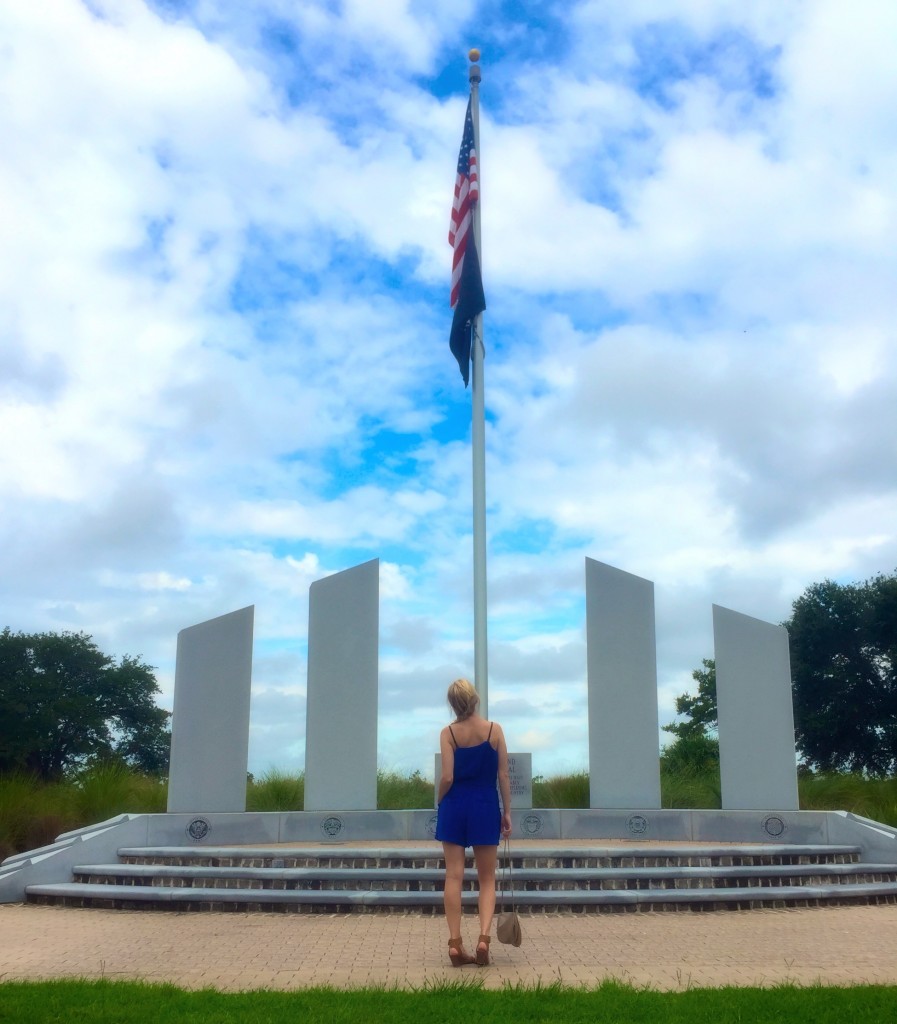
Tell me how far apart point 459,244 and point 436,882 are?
8.37m

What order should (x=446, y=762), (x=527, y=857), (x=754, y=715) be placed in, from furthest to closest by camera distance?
(x=754, y=715), (x=527, y=857), (x=446, y=762)

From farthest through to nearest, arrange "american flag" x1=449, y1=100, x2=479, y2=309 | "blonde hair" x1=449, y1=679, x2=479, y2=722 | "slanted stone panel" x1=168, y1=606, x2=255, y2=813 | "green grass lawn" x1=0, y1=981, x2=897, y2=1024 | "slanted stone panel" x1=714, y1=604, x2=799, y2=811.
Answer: "american flag" x1=449, y1=100, x2=479, y2=309 → "slanted stone panel" x1=714, y1=604, x2=799, y2=811 → "slanted stone panel" x1=168, y1=606, x2=255, y2=813 → "blonde hair" x1=449, y1=679, x2=479, y2=722 → "green grass lawn" x1=0, y1=981, x2=897, y2=1024

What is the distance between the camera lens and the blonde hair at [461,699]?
6094 millimetres

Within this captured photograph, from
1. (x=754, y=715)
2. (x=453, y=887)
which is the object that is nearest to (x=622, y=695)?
(x=754, y=715)

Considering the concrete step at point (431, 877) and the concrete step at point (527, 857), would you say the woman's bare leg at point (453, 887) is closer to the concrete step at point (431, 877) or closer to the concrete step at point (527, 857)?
the concrete step at point (431, 877)

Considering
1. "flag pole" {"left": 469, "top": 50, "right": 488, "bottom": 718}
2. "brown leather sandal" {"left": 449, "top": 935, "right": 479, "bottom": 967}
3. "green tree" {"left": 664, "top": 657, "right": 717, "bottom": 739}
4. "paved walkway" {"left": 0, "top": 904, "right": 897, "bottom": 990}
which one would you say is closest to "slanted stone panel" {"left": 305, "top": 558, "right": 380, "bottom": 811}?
"flag pole" {"left": 469, "top": 50, "right": 488, "bottom": 718}

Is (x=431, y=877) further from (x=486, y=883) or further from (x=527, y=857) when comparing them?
(x=486, y=883)

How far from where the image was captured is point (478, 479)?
12789 millimetres

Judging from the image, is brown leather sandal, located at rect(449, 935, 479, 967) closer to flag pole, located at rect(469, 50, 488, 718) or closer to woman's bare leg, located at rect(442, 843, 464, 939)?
woman's bare leg, located at rect(442, 843, 464, 939)

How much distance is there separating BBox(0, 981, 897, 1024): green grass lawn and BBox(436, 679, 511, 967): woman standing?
850mm

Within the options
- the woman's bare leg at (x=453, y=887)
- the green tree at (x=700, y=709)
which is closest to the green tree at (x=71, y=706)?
the green tree at (x=700, y=709)

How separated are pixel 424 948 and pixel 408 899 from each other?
1.49m

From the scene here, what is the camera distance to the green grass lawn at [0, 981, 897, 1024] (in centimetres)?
448

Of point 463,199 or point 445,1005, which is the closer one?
point 445,1005
